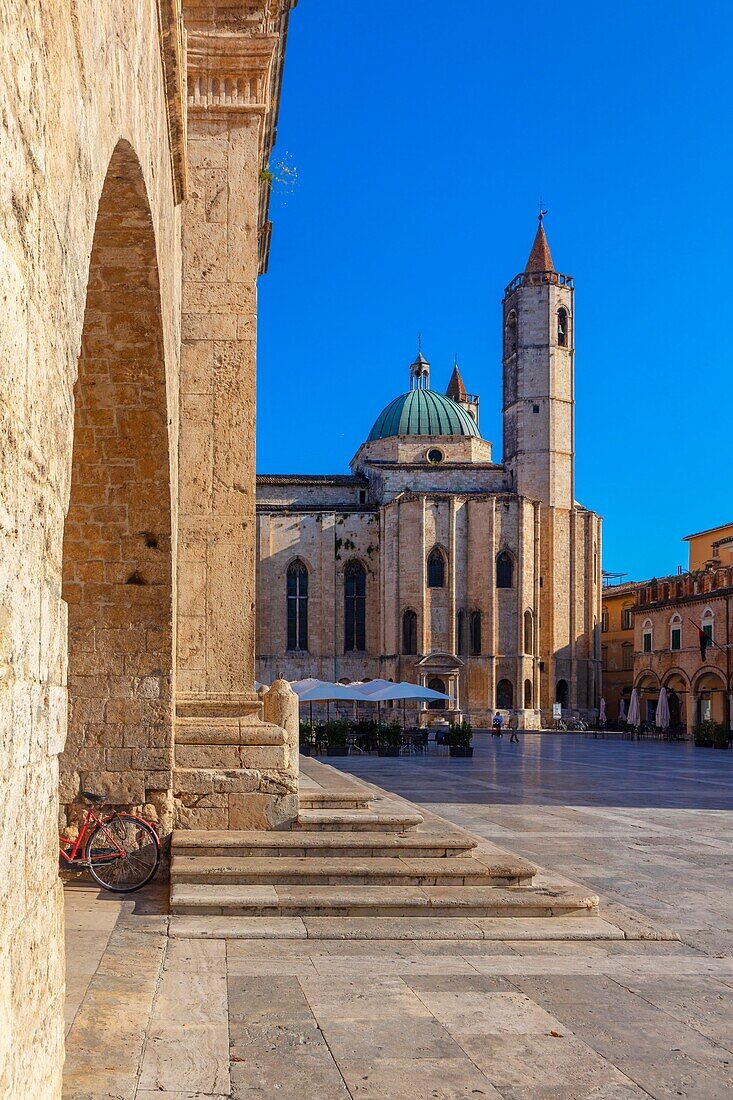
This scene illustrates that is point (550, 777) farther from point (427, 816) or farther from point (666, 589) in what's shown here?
point (666, 589)

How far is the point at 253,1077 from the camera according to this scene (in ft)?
14.1

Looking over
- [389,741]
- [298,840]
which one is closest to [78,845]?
[298,840]

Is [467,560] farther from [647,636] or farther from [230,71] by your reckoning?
[230,71]

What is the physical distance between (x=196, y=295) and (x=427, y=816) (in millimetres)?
5209

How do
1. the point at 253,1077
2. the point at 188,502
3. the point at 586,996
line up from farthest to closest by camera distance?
the point at 188,502 < the point at 586,996 < the point at 253,1077

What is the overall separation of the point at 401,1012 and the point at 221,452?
508 cm

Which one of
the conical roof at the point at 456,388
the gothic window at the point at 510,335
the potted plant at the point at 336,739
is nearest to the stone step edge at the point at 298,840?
the potted plant at the point at 336,739

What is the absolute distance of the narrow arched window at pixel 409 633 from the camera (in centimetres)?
5422

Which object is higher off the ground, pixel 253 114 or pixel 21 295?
pixel 253 114

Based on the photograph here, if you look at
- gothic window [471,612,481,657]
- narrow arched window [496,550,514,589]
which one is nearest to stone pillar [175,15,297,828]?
gothic window [471,612,481,657]

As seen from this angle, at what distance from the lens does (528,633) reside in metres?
54.4

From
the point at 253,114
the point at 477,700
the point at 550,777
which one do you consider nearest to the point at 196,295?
the point at 253,114

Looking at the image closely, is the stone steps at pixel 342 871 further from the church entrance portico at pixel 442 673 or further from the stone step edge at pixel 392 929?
the church entrance portico at pixel 442 673

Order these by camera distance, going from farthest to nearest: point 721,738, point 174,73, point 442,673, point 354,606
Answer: point 354,606 → point 442,673 → point 721,738 → point 174,73
